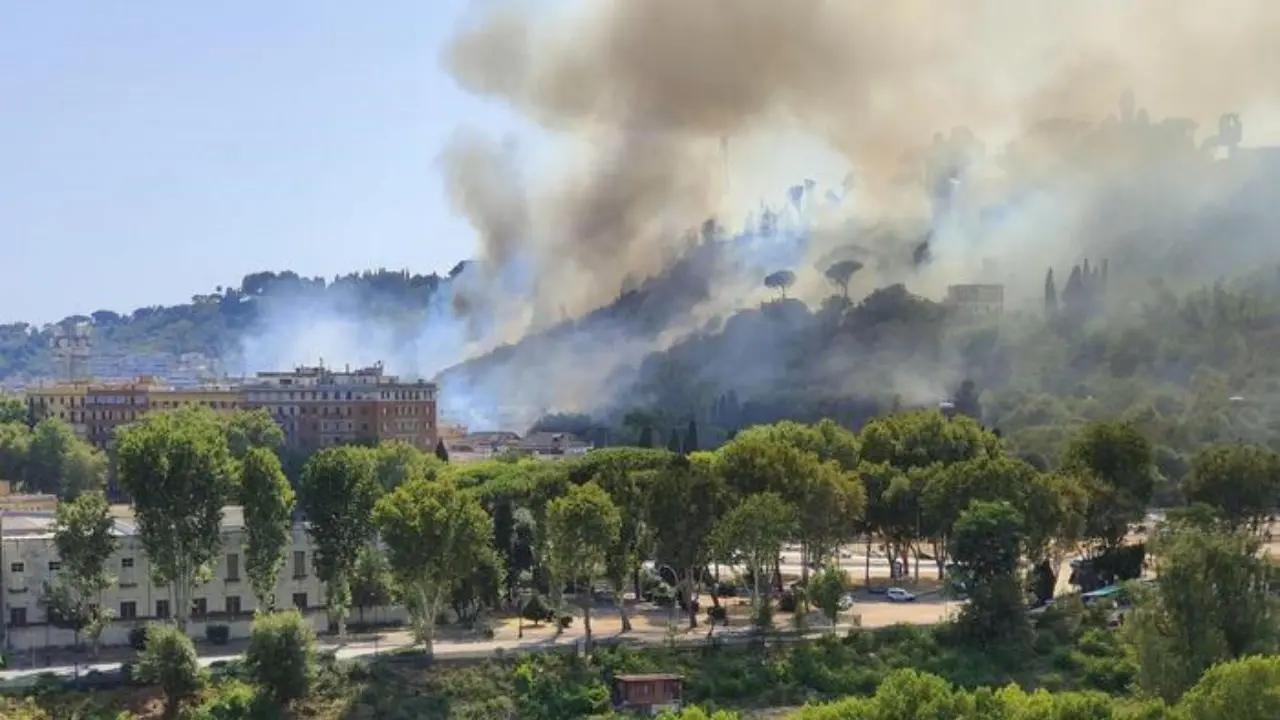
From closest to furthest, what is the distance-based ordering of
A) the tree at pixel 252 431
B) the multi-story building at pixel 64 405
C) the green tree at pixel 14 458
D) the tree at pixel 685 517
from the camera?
the tree at pixel 685 517 < the tree at pixel 252 431 < the green tree at pixel 14 458 < the multi-story building at pixel 64 405

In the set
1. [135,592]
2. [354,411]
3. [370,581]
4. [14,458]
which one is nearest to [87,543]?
[135,592]

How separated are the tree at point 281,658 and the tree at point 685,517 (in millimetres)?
11869

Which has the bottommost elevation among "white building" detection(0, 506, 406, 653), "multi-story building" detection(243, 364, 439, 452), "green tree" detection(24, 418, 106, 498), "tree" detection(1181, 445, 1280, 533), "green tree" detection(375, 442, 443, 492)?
"white building" detection(0, 506, 406, 653)

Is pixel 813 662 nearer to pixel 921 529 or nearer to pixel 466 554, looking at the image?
pixel 466 554

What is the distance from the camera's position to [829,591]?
44250 mm

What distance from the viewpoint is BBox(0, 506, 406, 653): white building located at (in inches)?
1690

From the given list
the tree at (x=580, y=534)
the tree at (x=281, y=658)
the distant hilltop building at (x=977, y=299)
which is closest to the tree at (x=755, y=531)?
the tree at (x=580, y=534)

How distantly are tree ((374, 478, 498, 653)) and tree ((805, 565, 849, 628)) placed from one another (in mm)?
8967

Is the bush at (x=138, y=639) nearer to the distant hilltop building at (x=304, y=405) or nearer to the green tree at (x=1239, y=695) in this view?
the green tree at (x=1239, y=695)

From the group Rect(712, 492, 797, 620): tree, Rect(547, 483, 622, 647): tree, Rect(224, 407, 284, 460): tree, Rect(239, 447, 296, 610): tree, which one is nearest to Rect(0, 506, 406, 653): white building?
Rect(239, 447, 296, 610): tree

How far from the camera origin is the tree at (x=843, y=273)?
12631cm

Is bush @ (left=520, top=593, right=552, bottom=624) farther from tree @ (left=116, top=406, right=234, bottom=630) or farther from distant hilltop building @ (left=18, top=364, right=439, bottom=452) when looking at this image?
distant hilltop building @ (left=18, top=364, right=439, bottom=452)

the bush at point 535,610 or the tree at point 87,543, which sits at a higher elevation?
the tree at point 87,543

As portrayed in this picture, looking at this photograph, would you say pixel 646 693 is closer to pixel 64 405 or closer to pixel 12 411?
pixel 12 411
